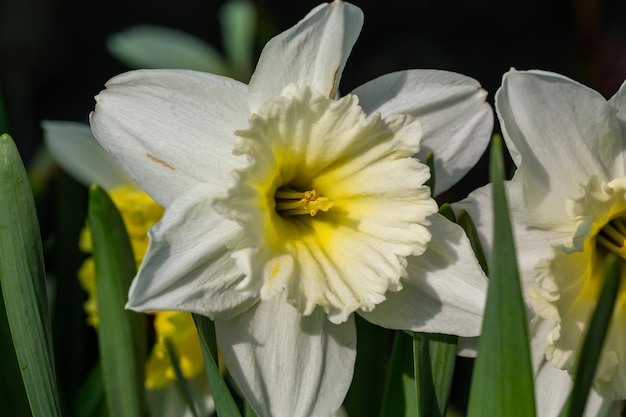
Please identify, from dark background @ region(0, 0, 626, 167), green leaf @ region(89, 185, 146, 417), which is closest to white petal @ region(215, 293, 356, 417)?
green leaf @ region(89, 185, 146, 417)

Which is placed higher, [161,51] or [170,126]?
[170,126]

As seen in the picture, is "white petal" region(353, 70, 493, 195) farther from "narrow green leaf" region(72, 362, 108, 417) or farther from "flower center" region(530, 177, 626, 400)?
"narrow green leaf" region(72, 362, 108, 417)

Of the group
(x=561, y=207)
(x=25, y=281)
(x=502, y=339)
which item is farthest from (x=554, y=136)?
(x=25, y=281)

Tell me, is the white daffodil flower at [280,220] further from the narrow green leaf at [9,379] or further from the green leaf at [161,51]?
the green leaf at [161,51]

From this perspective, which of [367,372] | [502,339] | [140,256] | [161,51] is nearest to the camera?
[502,339]

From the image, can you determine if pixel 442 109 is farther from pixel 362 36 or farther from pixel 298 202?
pixel 362 36

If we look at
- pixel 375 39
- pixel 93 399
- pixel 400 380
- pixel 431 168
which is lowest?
pixel 375 39
